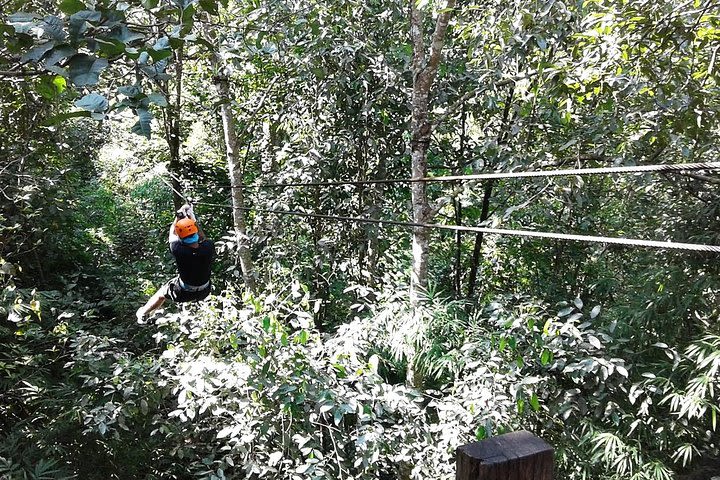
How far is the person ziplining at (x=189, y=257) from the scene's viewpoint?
249cm

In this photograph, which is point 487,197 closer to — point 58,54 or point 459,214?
point 459,214

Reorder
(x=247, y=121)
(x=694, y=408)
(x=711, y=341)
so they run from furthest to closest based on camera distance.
Result: (x=247, y=121), (x=711, y=341), (x=694, y=408)

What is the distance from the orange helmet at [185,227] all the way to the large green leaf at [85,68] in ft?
5.12

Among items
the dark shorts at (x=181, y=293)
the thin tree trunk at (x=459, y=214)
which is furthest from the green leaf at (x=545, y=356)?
the dark shorts at (x=181, y=293)

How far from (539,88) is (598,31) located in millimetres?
297

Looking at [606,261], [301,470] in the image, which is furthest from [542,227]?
[301,470]

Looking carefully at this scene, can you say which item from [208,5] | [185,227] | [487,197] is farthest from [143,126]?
[487,197]

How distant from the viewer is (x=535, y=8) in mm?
2248

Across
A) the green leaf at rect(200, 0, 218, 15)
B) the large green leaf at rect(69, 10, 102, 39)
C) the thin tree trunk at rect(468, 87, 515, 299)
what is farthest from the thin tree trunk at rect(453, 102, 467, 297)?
the large green leaf at rect(69, 10, 102, 39)

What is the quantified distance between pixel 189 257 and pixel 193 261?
0.12 ft

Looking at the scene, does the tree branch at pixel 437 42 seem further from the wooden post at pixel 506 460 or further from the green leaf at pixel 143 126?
the wooden post at pixel 506 460

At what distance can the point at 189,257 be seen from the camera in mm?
2604

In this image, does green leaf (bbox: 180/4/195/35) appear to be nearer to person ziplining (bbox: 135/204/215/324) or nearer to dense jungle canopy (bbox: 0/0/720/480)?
dense jungle canopy (bbox: 0/0/720/480)

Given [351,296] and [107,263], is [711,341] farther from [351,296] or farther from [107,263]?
[107,263]
